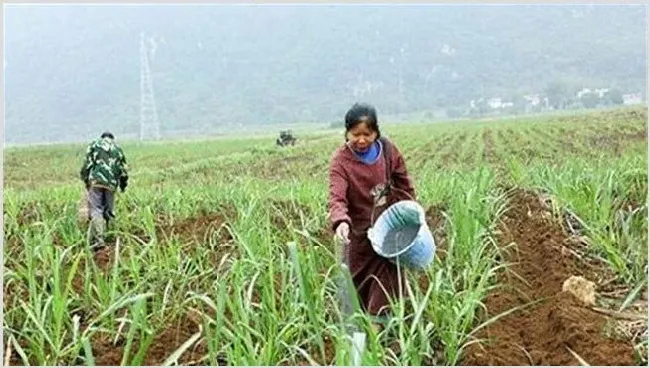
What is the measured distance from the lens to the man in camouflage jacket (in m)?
3.59

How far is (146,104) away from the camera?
3.13 meters

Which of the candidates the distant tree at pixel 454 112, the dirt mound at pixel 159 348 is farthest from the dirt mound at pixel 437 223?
the dirt mound at pixel 159 348

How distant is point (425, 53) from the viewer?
3.11m

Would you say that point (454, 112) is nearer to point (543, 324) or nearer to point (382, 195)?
point (382, 195)

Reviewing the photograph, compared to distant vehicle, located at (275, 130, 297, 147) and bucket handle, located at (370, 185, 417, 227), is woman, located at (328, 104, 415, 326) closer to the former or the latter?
bucket handle, located at (370, 185, 417, 227)

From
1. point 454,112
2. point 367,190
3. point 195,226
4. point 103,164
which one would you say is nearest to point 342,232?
point 367,190

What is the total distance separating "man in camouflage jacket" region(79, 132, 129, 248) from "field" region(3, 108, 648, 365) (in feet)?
0.18

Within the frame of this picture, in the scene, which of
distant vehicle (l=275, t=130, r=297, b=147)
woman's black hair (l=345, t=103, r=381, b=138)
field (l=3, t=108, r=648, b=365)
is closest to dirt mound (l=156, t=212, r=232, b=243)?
field (l=3, t=108, r=648, b=365)

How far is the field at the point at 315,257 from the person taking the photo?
1939 mm

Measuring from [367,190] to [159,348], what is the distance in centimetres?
57

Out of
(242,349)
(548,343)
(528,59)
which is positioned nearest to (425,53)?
(528,59)

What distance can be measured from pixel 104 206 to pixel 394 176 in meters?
1.83

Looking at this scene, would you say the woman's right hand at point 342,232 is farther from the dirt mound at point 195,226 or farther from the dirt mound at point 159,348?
the dirt mound at point 195,226

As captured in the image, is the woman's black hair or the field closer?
the field
